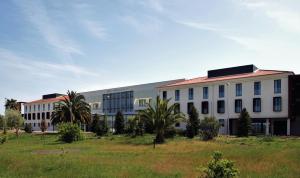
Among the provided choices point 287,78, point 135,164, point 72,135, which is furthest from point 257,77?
point 135,164

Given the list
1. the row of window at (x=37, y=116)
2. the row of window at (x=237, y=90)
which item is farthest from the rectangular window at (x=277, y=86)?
the row of window at (x=37, y=116)

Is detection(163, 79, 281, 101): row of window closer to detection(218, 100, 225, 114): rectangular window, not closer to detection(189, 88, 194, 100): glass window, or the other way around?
detection(189, 88, 194, 100): glass window

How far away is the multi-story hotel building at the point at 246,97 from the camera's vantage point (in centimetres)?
6019

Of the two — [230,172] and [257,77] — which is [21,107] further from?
[230,172]

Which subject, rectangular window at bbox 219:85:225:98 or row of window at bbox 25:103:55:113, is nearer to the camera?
rectangular window at bbox 219:85:225:98

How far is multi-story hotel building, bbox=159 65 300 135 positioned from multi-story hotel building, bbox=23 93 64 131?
181 ft

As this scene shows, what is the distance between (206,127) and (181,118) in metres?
3.74

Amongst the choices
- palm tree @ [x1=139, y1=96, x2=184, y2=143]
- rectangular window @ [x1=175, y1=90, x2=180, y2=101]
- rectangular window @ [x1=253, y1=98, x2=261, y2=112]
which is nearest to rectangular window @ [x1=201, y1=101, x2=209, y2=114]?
rectangular window @ [x1=175, y1=90, x2=180, y2=101]

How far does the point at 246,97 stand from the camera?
215 ft

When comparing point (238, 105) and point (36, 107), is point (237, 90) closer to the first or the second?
point (238, 105)

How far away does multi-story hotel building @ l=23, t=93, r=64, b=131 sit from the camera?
120125mm

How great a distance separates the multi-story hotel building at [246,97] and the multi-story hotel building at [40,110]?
55.1m

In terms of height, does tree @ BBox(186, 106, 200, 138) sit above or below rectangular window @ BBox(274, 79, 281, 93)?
below

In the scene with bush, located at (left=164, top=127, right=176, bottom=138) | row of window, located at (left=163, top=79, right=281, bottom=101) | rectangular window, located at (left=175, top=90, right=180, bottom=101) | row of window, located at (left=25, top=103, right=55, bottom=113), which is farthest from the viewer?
row of window, located at (left=25, top=103, right=55, bottom=113)
